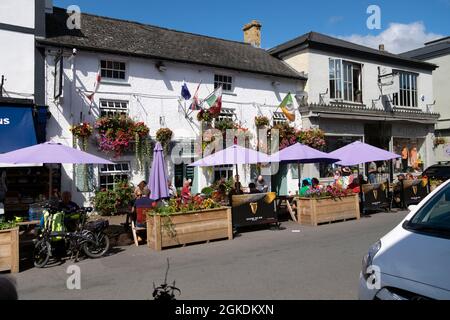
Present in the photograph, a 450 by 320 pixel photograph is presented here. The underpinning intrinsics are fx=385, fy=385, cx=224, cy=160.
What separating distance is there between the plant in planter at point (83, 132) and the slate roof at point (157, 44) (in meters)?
2.81

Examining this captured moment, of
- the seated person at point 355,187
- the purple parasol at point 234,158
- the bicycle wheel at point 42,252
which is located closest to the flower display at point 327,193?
the seated person at point 355,187

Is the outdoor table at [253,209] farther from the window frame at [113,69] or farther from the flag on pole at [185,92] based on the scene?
the window frame at [113,69]

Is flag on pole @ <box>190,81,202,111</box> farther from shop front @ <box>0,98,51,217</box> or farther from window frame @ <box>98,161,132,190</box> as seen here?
shop front @ <box>0,98,51,217</box>

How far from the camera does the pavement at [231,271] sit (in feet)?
18.4

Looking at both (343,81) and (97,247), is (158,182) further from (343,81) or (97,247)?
(343,81)

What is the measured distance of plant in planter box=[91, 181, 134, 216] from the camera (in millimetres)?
13391

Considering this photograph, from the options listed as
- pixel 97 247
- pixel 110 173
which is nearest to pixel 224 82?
pixel 110 173

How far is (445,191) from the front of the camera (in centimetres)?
428

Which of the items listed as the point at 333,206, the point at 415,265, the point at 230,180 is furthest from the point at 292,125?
the point at 415,265

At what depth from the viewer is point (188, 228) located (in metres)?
9.09

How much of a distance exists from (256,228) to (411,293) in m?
8.41

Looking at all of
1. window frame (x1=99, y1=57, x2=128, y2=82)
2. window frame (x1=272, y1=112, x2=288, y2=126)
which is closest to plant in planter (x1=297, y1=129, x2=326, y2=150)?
window frame (x1=272, y1=112, x2=288, y2=126)

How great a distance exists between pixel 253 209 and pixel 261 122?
24.5 ft
